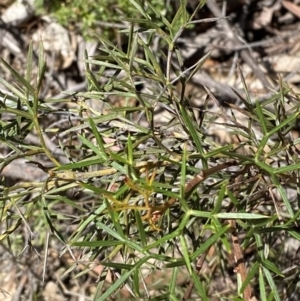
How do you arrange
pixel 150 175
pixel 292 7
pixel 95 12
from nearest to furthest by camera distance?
pixel 150 175, pixel 95 12, pixel 292 7

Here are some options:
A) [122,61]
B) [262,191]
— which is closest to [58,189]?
[122,61]

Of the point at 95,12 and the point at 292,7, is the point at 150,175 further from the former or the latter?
the point at 292,7

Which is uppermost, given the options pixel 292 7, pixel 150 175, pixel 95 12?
pixel 150 175

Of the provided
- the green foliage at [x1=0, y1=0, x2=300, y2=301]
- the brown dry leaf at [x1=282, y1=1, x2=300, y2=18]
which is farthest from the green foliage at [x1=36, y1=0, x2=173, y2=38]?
the green foliage at [x1=0, y1=0, x2=300, y2=301]

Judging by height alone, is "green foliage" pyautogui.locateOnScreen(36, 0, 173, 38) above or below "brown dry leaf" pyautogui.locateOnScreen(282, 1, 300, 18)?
above

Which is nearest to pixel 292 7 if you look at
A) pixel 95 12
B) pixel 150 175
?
pixel 95 12

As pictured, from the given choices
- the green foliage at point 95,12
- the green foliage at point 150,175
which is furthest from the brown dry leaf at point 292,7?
the green foliage at point 150,175

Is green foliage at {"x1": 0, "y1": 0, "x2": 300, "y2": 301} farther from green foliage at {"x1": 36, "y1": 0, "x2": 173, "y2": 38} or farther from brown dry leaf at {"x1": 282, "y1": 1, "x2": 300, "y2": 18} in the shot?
brown dry leaf at {"x1": 282, "y1": 1, "x2": 300, "y2": 18}

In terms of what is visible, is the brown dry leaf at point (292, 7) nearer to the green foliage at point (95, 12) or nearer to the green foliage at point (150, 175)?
the green foliage at point (95, 12)

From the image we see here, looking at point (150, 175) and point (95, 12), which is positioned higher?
point (150, 175)

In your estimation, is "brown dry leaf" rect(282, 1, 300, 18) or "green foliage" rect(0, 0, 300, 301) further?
"brown dry leaf" rect(282, 1, 300, 18)

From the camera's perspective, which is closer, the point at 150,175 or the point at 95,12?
the point at 150,175
